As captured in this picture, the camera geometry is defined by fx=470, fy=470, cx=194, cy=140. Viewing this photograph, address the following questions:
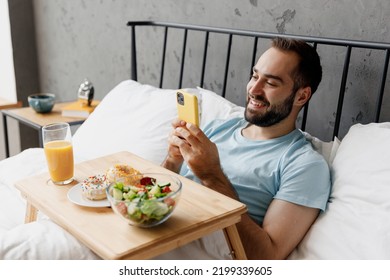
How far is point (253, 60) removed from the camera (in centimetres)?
179

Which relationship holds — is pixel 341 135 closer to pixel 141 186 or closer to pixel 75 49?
pixel 141 186

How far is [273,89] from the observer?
1.38 metres

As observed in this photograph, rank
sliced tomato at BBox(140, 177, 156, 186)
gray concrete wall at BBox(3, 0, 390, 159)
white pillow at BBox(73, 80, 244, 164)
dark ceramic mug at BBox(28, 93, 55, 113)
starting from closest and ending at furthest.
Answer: sliced tomato at BBox(140, 177, 156, 186) < gray concrete wall at BBox(3, 0, 390, 159) < white pillow at BBox(73, 80, 244, 164) < dark ceramic mug at BBox(28, 93, 55, 113)

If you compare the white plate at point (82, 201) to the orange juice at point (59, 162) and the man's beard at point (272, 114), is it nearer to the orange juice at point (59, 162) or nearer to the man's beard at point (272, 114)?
the orange juice at point (59, 162)

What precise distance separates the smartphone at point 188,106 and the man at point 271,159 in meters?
0.02

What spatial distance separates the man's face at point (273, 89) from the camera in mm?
1372

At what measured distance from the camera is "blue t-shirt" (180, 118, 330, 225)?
1.25 metres

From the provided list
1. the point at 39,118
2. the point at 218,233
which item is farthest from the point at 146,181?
the point at 39,118

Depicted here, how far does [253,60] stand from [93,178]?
89 centimetres

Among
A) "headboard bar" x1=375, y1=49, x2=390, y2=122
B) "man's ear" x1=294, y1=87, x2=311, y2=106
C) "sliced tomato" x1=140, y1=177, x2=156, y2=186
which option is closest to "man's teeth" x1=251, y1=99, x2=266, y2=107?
"man's ear" x1=294, y1=87, x2=311, y2=106

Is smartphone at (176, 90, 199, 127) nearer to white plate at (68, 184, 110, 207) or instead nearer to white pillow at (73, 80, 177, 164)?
white plate at (68, 184, 110, 207)

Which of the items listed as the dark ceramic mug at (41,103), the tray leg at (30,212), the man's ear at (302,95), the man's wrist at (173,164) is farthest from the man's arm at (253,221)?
the dark ceramic mug at (41,103)

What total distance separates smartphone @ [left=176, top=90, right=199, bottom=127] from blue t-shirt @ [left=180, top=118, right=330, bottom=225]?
25 cm
